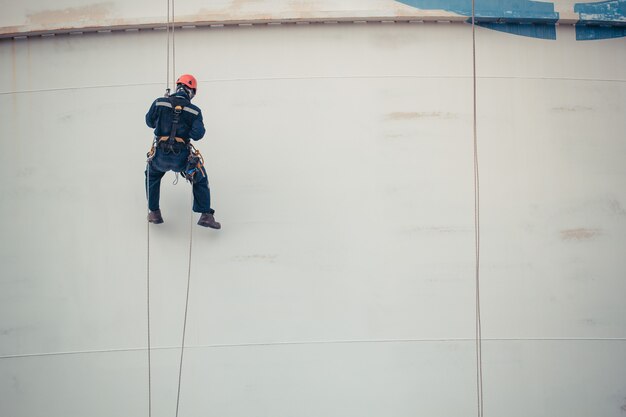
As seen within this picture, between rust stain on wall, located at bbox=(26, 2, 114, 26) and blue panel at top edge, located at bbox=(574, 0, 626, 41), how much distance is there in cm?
496

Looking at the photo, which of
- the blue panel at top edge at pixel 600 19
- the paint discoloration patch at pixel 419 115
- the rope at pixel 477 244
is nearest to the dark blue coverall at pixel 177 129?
the paint discoloration patch at pixel 419 115

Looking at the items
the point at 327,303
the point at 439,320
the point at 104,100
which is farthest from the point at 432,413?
the point at 104,100

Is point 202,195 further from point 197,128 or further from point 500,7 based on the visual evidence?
point 500,7

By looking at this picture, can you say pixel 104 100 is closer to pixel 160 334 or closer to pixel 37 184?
pixel 37 184

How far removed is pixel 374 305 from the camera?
6.88 metres

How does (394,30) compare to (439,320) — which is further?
(394,30)

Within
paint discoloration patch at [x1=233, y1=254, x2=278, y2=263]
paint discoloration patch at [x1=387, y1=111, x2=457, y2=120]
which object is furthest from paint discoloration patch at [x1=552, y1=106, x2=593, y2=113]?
paint discoloration patch at [x1=233, y1=254, x2=278, y2=263]

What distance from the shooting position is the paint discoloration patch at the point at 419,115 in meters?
7.22

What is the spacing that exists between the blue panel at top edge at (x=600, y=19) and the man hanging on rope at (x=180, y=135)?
13.6 ft

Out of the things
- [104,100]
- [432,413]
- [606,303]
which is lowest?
[432,413]

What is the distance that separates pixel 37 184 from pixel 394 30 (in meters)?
4.03

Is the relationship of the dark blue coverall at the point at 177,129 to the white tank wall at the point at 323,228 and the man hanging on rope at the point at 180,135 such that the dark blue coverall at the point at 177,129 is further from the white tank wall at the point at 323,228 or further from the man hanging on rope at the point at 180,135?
the white tank wall at the point at 323,228

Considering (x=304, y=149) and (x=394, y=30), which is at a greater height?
(x=394, y=30)

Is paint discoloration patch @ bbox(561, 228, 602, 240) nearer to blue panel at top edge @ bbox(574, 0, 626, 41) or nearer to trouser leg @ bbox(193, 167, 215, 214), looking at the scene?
blue panel at top edge @ bbox(574, 0, 626, 41)
